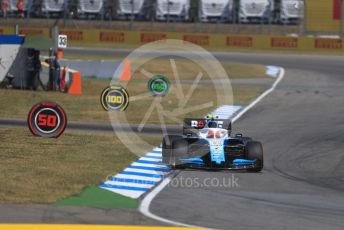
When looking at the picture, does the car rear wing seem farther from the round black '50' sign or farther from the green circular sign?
the green circular sign

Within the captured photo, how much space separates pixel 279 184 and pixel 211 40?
132ft

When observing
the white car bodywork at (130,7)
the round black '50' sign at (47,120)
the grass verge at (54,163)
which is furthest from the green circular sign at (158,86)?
the white car bodywork at (130,7)

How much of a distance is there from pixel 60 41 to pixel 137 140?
809cm

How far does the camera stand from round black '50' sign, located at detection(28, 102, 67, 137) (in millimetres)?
18094

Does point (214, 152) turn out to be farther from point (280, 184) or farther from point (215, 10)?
point (215, 10)

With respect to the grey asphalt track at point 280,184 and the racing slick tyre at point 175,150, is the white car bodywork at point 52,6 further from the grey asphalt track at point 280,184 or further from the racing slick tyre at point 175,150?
the racing slick tyre at point 175,150

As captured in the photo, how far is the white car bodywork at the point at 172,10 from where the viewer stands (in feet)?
183

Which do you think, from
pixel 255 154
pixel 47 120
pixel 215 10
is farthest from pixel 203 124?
pixel 215 10

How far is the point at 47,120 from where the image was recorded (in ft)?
60.8

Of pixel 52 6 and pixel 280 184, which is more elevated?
pixel 52 6

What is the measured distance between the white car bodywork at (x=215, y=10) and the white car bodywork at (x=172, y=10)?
1.01 m

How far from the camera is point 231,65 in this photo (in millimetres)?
45781

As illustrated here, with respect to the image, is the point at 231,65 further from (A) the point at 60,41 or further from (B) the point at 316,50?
(A) the point at 60,41

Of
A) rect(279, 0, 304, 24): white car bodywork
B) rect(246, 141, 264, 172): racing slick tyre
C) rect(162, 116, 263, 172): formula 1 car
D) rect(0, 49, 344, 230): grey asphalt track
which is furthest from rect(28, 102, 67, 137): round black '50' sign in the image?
rect(279, 0, 304, 24): white car bodywork
